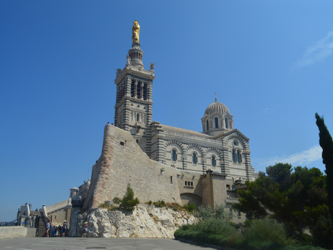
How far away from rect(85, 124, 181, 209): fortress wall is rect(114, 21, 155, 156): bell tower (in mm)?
10930

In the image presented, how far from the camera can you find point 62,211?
98.2 ft

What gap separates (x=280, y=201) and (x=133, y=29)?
38.3m

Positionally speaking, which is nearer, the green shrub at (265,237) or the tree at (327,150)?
the green shrub at (265,237)

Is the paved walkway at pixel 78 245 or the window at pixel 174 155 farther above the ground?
the window at pixel 174 155

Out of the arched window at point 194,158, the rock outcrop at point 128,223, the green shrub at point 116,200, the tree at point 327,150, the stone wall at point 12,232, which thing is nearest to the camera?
the tree at point 327,150

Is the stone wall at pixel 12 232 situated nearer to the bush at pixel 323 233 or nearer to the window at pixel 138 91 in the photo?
the bush at pixel 323 233

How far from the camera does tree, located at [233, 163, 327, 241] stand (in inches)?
827

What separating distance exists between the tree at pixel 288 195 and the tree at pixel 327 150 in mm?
6404

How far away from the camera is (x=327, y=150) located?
14578mm

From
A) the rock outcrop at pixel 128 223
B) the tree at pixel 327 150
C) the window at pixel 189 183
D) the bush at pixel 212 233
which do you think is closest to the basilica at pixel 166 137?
the window at pixel 189 183

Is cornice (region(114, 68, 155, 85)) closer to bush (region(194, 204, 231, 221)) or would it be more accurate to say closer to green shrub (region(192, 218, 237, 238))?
bush (region(194, 204, 231, 221))

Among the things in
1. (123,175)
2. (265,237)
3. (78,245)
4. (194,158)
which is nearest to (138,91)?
(194,158)

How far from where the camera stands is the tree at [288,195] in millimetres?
21000

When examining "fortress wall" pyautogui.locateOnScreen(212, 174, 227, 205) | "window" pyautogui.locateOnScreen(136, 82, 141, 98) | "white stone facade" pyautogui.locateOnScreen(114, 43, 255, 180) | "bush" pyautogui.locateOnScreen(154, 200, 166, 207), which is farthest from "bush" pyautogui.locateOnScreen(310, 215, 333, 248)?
"window" pyautogui.locateOnScreen(136, 82, 141, 98)
